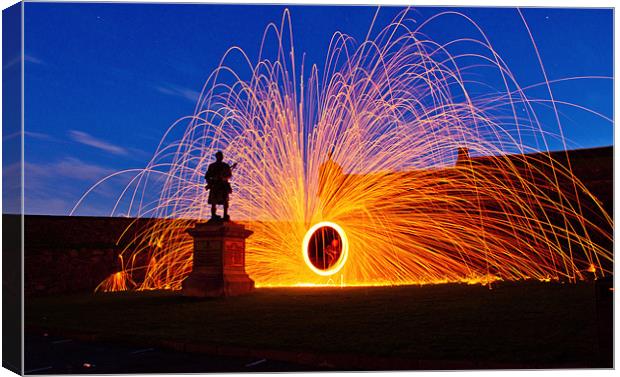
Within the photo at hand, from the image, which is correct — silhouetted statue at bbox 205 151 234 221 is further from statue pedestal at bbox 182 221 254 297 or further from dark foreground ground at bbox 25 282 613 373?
dark foreground ground at bbox 25 282 613 373

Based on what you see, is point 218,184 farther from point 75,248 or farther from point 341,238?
point 75,248

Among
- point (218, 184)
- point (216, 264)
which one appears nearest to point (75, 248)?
point (218, 184)

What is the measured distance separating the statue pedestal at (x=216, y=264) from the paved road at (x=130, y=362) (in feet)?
17.1

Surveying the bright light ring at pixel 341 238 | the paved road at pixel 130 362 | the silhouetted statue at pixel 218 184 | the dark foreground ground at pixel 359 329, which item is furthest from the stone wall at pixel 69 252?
the paved road at pixel 130 362

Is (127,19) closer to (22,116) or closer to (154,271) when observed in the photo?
(22,116)

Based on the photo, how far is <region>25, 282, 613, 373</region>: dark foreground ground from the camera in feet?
25.7

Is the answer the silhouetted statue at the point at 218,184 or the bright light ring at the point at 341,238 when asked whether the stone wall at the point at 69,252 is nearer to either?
the silhouetted statue at the point at 218,184

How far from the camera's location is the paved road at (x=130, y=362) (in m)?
8.16

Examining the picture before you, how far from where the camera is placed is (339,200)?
1877cm

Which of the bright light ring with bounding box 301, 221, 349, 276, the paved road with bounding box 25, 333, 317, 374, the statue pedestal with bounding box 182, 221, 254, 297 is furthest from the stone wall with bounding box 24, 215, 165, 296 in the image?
the paved road with bounding box 25, 333, 317, 374

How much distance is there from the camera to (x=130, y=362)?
337 inches

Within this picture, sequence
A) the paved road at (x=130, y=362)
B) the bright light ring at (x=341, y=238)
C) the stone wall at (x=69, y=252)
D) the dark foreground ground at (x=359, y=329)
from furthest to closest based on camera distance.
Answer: the stone wall at (x=69, y=252) → the bright light ring at (x=341, y=238) → the paved road at (x=130, y=362) → the dark foreground ground at (x=359, y=329)

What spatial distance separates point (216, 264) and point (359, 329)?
627 cm

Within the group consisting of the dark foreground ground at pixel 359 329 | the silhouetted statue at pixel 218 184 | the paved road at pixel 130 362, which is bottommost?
the paved road at pixel 130 362
